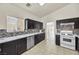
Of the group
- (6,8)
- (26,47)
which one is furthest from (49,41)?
(6,8)

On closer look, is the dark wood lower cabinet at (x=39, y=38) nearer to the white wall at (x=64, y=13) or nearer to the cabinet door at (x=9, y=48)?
the white wall at (x=64, y=13)

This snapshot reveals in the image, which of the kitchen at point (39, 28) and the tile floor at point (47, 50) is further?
the tile floor at point (47, 50)

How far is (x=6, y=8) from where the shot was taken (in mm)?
1453

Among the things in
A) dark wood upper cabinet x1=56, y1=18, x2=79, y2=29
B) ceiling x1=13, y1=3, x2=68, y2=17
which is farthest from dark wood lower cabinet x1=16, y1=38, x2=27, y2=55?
dark wood upper cabinet x1=56, y1=18, x2=79, y2=29

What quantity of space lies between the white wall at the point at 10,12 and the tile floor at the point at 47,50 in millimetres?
535

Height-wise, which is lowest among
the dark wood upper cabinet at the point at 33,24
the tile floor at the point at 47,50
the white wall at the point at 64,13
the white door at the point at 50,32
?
the tile floor at the point at 47,50

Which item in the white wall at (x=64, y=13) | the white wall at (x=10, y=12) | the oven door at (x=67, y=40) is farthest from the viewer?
the oven door at (x=67, y=40)

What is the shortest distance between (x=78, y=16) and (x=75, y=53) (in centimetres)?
64

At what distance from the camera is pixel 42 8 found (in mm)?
1664

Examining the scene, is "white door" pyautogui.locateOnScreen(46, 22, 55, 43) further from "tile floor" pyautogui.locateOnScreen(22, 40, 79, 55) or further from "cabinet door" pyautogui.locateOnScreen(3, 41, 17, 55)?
"cabinet door" pyautogui.locateOnScreen(3, 41, 17, 55)

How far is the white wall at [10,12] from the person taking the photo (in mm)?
1394

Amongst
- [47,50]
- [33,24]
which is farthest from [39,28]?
[47,50]

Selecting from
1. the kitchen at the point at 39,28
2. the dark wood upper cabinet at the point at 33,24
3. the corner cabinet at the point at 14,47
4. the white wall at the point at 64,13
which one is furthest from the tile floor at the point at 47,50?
the white wall at the point at 64,13

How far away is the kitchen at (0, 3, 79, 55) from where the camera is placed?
4.80 feet
